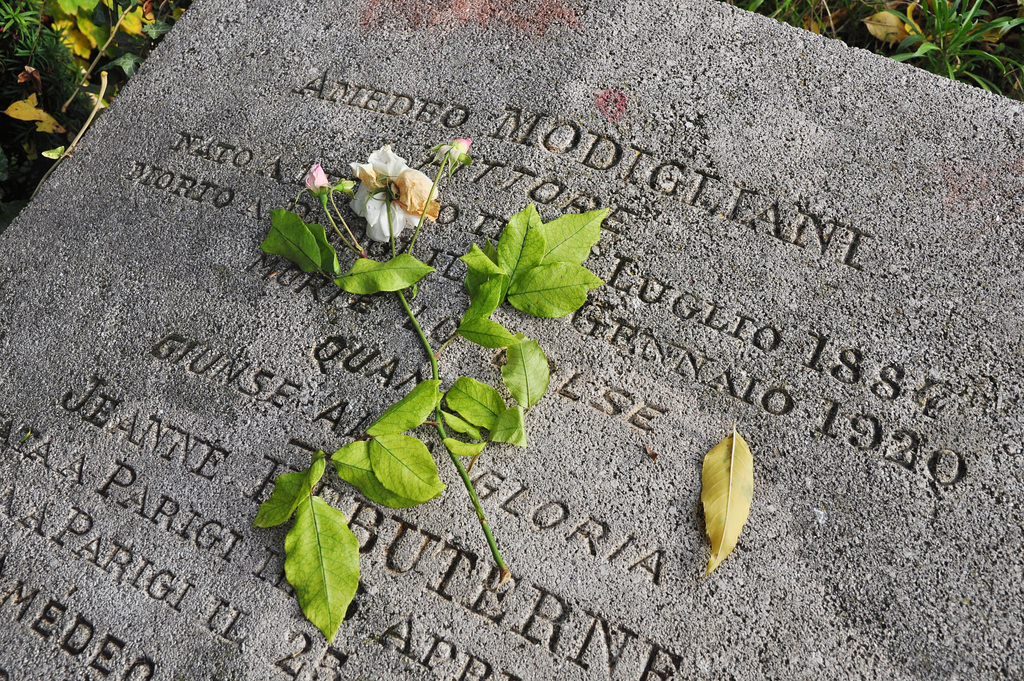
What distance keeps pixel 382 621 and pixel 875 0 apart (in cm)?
291

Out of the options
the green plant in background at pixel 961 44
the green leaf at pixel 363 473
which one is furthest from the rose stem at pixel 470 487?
the green plant in background at pixel 961 44

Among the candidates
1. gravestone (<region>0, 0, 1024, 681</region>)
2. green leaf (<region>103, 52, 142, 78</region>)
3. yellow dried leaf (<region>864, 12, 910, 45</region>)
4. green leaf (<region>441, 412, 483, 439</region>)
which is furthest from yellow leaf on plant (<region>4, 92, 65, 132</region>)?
yellow dried leaf (<region>864, 12, 910, 45</region>)

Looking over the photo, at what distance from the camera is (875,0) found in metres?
2.73

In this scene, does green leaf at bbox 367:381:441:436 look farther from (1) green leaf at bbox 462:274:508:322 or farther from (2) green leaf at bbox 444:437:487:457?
(1) green leaf at bbox 462:274:508:322

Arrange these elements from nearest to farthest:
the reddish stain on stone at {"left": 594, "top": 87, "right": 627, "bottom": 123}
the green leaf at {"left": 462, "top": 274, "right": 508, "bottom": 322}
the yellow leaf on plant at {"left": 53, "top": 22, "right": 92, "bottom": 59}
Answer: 1. the green leaf at {"left": 462, "top": 274, "right": 508, "bottom": 322}
2. the reddish stain on stone at {"left": 594, "top": 87, "right": 627, "bottom": 123}
3. the yellow leaf on plant at {"left": 53, "top": 22, "right": 92, "bottom": 59}

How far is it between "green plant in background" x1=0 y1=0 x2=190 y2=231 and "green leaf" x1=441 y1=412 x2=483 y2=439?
2.25 metres

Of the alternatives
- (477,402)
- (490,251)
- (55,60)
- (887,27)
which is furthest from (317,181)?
(887,27)

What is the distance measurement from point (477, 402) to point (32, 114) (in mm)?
2279

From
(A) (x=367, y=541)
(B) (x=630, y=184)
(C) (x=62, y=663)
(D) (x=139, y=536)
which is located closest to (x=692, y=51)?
(B) (x=630, y=184)

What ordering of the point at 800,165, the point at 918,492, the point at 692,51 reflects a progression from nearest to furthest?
the point at 918,492 → the point at 800,165 → the point at 692,51

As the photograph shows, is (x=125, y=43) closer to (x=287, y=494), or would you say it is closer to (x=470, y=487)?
(x=287, y=494)

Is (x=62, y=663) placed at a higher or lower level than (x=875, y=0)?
lower

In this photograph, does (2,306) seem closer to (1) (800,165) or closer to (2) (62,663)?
(2) (62,663)

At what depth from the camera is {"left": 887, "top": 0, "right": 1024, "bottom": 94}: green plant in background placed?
98.1 inches
